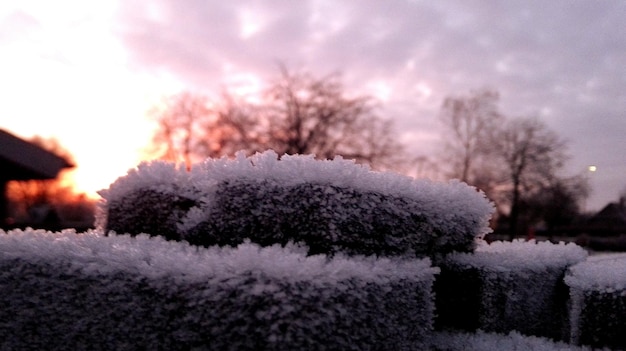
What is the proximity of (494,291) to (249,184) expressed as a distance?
2.65 metres

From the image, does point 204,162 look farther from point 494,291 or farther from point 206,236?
point 494,291

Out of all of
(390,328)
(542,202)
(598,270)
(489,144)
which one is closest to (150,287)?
(390,328)

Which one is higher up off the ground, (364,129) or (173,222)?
(364,129)

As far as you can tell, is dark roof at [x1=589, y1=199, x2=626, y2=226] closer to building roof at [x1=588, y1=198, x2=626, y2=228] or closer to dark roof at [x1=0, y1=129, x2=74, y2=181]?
building roof at [x1=588, y1=198, x2=626, y2=228]

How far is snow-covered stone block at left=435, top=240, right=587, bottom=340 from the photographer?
5.42 meters

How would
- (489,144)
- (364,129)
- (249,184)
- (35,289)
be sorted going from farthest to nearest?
(489,144) → (364,129) → (249,184) → (35,289)

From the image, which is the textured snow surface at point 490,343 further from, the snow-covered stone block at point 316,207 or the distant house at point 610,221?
the distant house at point 610,221

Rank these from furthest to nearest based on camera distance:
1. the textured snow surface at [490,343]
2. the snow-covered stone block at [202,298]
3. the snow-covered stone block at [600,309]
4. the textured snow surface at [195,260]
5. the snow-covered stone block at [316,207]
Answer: the snow-covered stone block at [600,309] → the textured snow surface at [490,343] → the snow-covered stone block at [316,207] → the textured snow surface at [195,260] → the snow-covered stone block at [202,298]

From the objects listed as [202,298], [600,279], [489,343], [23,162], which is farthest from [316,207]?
[23,162]

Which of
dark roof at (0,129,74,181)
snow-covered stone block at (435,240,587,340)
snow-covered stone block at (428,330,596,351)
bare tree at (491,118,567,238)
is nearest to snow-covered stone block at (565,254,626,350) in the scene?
snow-covered stone block at (428,330,596,351)

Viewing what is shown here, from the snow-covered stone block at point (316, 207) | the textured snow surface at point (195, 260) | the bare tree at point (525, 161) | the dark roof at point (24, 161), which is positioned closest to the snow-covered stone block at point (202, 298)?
the textured snow surface at point (195, 260)

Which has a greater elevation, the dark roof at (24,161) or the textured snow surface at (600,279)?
the dark roof at (24,161)

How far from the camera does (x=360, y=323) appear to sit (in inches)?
139

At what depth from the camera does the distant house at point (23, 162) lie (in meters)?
11.4
